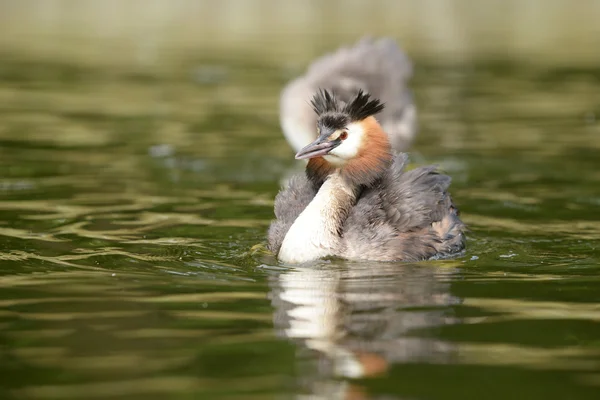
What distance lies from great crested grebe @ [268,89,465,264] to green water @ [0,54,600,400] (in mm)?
251

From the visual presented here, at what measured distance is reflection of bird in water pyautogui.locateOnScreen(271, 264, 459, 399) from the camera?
7031 millimetres

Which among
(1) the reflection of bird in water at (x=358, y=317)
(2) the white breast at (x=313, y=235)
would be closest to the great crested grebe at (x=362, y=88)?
(2) the white breast at (x=313, y=235)

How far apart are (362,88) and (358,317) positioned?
25.5 ft

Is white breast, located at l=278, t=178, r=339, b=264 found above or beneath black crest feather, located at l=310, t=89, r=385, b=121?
beneath

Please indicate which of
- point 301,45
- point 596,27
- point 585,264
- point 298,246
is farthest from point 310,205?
point 596,27

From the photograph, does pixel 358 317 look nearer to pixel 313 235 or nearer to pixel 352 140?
pixel 313 235

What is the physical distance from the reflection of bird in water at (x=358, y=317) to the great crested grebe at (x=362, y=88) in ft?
18.9

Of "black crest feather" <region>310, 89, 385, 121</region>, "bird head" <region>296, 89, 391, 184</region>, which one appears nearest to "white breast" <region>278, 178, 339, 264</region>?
"bird head" <region>296, 89, 391, 184</region>

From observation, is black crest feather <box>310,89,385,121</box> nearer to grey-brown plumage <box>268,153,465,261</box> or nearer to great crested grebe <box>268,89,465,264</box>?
great crested grebe <box>268,89,465,264</box>

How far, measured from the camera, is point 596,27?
→ 42469mm

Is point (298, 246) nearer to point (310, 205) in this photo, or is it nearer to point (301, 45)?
point (310, 205)

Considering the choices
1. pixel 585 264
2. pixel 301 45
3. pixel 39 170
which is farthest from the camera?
pixel 301 45

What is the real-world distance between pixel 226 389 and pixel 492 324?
230cm

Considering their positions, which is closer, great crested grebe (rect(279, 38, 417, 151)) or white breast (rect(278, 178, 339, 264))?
white breast (rect(278, 178, 339, 264))
